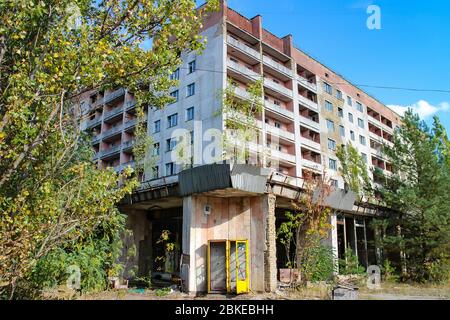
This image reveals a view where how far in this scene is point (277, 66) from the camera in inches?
1583

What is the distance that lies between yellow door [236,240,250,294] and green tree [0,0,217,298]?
841 cm

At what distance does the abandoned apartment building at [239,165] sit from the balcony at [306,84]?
0.43ft

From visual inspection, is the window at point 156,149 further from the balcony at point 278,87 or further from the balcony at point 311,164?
the balcony at point 311,164

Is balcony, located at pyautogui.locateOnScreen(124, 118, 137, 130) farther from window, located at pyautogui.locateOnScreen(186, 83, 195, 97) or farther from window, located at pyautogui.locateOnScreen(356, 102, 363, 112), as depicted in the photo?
window, located at pyautogui.locateOnScreen(356, 102, 363, 112)

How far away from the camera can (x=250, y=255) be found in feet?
51.8

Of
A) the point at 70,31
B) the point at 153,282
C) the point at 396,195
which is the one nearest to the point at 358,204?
the point at 396,195

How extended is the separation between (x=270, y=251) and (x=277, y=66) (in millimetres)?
28710

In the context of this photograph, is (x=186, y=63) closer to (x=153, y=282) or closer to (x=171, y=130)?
(x=171, y=130)

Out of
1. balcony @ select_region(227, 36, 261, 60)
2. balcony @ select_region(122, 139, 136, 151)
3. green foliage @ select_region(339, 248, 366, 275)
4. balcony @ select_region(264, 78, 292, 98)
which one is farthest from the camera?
balcony @ select_region(122, 139, 136, 151)

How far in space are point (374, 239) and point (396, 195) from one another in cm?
355

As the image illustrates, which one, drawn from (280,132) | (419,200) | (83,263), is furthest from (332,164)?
(83,263)

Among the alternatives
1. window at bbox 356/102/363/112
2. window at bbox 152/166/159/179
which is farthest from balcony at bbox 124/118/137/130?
window at bbox 356/102/363/112

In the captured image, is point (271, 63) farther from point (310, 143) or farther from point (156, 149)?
point (156, 149)

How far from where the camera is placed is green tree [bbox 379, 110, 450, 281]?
2047 cm
